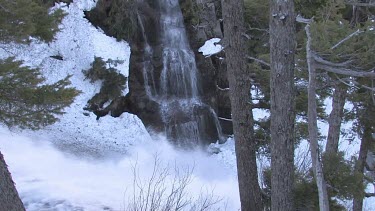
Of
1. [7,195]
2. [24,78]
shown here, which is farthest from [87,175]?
[7,195]

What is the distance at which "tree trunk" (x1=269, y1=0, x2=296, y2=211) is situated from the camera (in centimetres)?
477

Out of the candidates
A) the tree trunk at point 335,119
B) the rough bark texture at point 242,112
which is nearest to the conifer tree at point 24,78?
the rough bark texture at point 242,112

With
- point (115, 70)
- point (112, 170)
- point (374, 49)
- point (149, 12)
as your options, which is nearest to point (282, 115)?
point (374, 49)

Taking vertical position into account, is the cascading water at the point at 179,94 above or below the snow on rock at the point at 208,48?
below

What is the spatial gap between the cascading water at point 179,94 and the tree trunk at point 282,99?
1103 cm

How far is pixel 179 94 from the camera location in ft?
55.3

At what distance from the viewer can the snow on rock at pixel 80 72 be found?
14789 millimetres

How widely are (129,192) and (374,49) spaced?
6.48m

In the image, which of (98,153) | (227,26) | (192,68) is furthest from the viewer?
(192,68)

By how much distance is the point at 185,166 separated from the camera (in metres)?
14.6

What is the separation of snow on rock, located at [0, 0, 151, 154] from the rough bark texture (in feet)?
30.1

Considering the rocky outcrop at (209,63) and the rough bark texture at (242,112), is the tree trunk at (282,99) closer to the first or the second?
the rough bark texture at (242,112)

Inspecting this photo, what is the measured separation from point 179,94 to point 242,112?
36.4ft

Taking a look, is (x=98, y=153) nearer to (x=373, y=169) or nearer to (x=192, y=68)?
(x=192, y=68)
